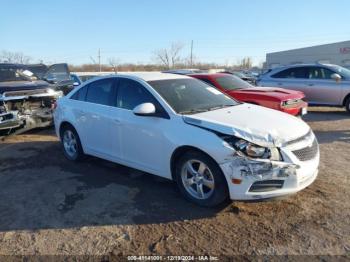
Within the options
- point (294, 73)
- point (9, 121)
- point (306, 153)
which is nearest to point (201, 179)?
point (306, 153)

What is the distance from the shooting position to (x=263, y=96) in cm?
800

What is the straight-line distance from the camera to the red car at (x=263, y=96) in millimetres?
7871

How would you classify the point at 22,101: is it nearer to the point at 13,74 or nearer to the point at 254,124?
the point at 13,74

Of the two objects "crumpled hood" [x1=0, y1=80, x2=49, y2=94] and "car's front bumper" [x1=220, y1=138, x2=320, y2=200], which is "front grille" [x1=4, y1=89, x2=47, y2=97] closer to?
"crumpled hood" [x1=0, y1=80, x2=49, y2=94]

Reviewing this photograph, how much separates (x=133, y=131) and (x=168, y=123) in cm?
66

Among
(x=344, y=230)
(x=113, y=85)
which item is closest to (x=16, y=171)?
(x=113, y=85)

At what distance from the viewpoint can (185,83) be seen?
5.27 m

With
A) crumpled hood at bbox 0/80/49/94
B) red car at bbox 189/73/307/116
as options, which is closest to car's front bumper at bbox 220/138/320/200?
red car at bbox 189/73/307/116

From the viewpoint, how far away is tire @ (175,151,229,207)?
3.81 meters

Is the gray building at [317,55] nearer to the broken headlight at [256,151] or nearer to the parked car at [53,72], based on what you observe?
the parked car at [53,72]

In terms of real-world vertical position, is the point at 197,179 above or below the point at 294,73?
below

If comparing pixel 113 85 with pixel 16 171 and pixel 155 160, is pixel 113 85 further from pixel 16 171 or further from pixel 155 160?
pixel 16 171

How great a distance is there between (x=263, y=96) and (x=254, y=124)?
428 cm

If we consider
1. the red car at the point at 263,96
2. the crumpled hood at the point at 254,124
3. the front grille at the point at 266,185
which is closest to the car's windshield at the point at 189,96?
the crumpled hood at the point at 254,124
